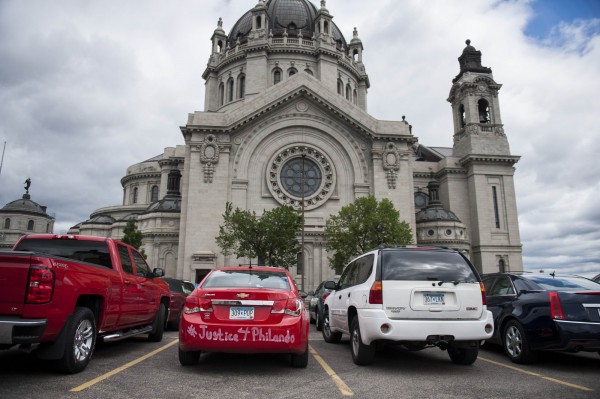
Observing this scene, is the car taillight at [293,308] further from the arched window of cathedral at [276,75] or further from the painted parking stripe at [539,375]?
the arched window of cathedral at [276,75]

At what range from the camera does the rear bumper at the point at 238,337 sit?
6.18m

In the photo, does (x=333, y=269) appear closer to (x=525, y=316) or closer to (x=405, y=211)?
(x=405, y=211)

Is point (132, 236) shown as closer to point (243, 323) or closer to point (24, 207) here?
point (243, 323)

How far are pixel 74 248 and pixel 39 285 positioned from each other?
97.6 inches

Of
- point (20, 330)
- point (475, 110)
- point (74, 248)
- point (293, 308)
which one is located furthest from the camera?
point (475, 110)

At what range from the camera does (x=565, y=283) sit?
8367mm

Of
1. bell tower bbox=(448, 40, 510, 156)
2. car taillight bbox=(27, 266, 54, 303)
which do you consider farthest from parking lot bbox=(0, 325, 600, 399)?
bell tower bbox=(448, 40, 510, 156)

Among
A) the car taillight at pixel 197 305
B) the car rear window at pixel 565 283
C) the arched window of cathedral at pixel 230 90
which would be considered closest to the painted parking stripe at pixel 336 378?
the car taillight at pixel 197 305

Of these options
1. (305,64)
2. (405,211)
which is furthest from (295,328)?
(305,64)

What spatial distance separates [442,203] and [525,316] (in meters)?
39.1

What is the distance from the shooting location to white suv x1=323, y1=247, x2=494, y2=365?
22.0ft

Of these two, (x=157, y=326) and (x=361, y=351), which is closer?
(x=361, y=351)

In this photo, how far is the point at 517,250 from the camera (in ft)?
134

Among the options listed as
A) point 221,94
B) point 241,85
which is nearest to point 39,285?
point 241,85
